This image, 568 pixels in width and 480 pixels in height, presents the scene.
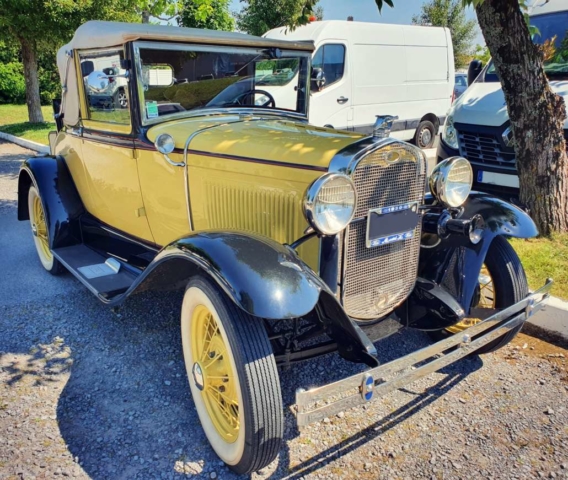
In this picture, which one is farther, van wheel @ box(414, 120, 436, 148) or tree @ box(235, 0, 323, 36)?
tree @ box(235, 0, 323, 36)

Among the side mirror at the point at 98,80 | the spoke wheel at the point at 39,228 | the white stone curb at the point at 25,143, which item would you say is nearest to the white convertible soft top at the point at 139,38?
the side mirror at the point at 98,80

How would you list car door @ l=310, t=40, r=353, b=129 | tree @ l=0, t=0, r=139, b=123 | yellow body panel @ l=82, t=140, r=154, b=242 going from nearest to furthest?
yellow body panel @ l=82, t=140, r=154, b=242, car door @ l=310, t=40, r=353, b=129, tree @ l=0, t=0, r=139, b=123

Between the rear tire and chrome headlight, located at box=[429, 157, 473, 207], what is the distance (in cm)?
46

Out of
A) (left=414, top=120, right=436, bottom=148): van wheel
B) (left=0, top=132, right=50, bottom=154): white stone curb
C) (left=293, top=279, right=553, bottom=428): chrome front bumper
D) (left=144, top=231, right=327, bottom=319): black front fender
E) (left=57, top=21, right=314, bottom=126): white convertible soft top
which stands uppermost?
(left=57, top=21, right=314, bottom=126): white convertible soft top

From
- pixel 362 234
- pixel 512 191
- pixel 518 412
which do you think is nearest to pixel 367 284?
pixel 362 234

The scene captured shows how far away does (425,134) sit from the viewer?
1077cm

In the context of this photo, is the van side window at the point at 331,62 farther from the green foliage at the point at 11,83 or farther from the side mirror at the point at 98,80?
the green foliage at the point at 11,83

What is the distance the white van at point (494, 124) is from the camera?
5355 millimetres

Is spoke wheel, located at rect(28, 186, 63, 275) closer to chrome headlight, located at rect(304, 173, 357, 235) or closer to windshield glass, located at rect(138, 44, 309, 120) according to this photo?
windshield glass, located at rect(138, 44, 309, 120)

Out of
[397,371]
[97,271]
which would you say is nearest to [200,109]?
[97,271]

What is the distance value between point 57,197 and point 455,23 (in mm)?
27742

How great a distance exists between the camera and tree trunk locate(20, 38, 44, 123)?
12.5 metres

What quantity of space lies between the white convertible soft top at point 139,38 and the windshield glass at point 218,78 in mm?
53

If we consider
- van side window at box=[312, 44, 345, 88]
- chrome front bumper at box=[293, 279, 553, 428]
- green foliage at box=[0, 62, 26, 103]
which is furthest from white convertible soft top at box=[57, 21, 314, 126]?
green foliage at box=[0, 62, 26, 103]
